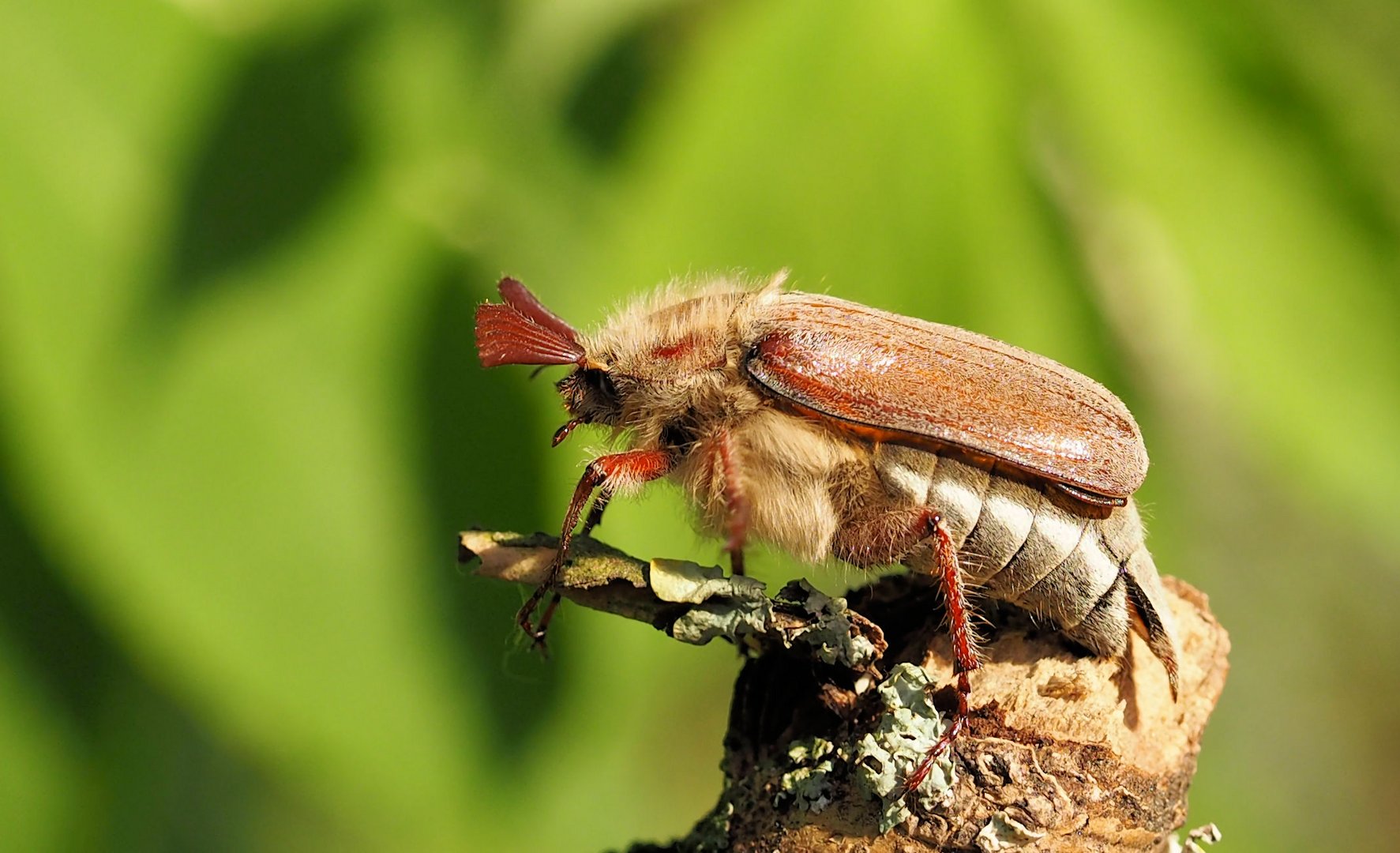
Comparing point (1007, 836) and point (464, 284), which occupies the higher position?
point (464, 284)

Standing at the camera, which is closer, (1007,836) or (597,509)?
(1007,836)

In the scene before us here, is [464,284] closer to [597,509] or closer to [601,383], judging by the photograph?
[601,383]

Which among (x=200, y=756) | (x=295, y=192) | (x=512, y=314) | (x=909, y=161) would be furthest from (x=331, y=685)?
(x=909, y=161)

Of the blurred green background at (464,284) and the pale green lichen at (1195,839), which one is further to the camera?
the blurred green background at (464,284)

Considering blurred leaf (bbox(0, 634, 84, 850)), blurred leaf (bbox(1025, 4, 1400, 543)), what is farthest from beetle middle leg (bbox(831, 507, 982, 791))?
blurred leaf (bbox(0, 634, 84, 850))

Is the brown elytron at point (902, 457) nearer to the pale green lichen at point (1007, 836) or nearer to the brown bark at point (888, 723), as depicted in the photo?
the brown bark at point (888, 723)

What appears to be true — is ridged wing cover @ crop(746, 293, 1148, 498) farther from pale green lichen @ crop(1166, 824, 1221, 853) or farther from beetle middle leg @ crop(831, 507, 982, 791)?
pale green lichen @ crop(1166, 824, 1221, 853)

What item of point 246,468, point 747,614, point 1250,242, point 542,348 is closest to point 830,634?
point 747,614

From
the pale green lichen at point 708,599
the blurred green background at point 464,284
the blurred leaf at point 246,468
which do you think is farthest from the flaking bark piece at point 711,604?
the blurred leaf at point 246,468

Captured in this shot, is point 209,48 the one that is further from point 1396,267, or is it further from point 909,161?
point 1396,267
